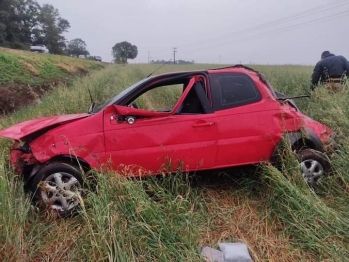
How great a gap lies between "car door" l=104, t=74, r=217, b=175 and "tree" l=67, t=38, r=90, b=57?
10408 centimetres

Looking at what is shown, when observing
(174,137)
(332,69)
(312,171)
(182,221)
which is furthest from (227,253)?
(332,69)

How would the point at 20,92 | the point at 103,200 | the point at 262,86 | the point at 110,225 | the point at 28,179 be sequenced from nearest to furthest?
the point at 110,225
the point at 103,200
the point at 28,179
the point at 262,86
the point at 20,92

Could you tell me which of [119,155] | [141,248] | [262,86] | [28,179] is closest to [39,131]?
[28,179]

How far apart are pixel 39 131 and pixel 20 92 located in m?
10.9

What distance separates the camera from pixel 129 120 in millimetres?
3727

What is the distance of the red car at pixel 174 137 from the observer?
11.8 ft

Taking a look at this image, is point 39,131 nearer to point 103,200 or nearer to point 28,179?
point 28,179

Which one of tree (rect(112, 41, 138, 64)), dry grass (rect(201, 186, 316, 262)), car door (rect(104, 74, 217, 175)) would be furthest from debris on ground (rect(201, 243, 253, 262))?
tree (rect(112, 41, 138, 64))

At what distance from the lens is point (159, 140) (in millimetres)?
3764

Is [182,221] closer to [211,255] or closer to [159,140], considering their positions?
[211,255]

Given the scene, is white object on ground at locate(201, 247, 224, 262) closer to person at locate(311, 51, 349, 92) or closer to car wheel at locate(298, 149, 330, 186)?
car wheel at locate(298, 149, 330, 186)

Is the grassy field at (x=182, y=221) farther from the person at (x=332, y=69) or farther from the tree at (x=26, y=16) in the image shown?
the tree at (x=26, y=16)

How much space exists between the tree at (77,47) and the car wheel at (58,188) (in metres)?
104

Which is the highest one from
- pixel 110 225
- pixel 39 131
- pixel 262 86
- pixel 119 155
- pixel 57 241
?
pixel 262 86
